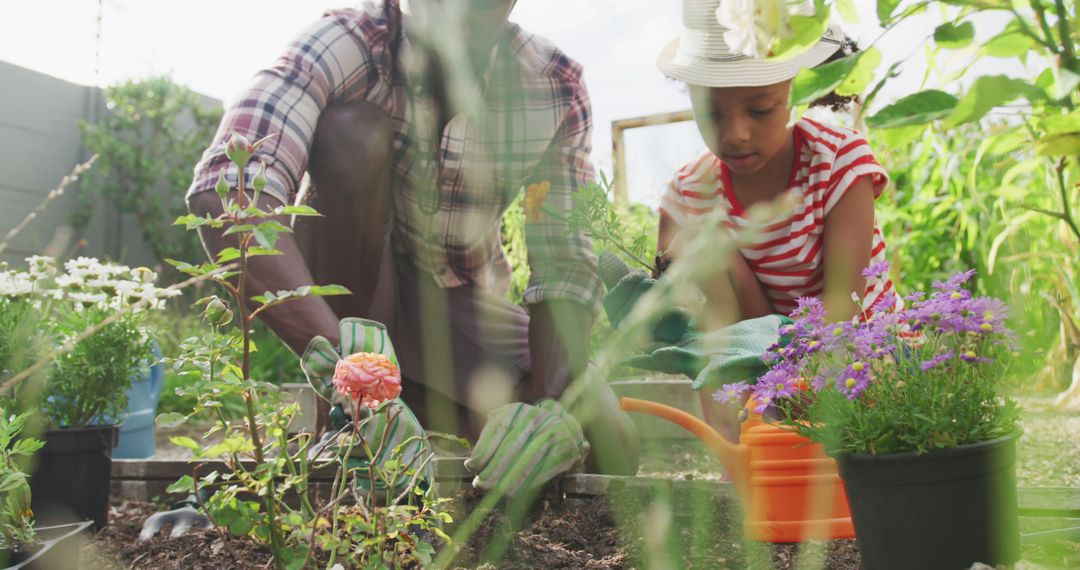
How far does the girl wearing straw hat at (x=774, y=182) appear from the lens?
69.6 inches

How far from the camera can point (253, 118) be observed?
163cm

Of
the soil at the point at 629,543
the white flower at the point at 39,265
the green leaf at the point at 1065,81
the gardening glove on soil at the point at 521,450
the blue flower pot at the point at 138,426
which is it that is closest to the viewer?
the green leaf at the point at 1065,81

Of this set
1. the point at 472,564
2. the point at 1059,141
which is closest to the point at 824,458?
the point at 472,564

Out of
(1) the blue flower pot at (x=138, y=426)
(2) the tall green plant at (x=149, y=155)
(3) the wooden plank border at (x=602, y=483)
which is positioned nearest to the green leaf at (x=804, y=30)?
(3) the wooden plank border at (x=602, y=483)

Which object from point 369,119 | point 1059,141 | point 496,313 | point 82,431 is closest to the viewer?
point 1059,141

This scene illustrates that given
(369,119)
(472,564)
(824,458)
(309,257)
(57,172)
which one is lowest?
(472,564)

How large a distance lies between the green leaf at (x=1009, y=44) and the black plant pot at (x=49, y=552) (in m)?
1.18

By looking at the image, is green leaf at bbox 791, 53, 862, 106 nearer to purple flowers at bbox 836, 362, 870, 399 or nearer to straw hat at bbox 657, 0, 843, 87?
purple flowers at bbox 836, 362, 870, 399

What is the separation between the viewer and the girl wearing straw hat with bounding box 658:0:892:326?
1.77 metres

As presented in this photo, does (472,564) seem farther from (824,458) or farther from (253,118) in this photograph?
(253,118)

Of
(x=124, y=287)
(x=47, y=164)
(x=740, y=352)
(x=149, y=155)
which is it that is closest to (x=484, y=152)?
(x=124, y=287)

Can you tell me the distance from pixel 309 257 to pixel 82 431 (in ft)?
1.89

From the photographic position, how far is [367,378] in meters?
0.91

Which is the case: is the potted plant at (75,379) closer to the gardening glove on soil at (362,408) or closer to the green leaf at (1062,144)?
the gardening glove on soil at (362,408)
